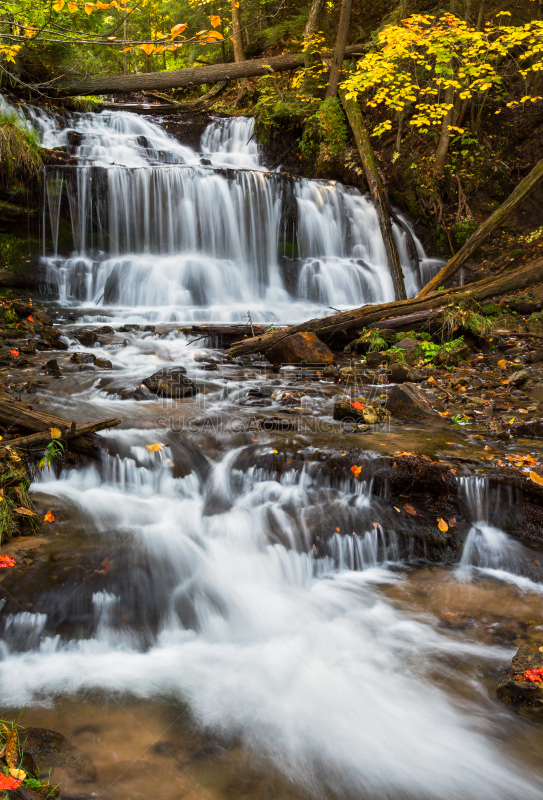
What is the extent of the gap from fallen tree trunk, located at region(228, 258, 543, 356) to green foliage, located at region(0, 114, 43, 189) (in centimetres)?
643

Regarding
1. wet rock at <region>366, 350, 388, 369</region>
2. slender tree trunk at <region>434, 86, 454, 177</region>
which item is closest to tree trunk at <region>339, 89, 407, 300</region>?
slender tree trunk at <region>434, 86, 454, 177</region>

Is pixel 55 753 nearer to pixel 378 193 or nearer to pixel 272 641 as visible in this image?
pixel 272 641

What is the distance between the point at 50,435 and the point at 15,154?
8963mm

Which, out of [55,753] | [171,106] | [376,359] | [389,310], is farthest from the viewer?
[171,106]

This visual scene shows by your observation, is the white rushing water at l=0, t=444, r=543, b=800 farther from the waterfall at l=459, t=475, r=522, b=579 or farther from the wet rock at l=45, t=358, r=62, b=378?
the wet rock at l=45, t=358, r=62, b=378

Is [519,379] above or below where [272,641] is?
above

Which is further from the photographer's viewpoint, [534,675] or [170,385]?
[170,385]

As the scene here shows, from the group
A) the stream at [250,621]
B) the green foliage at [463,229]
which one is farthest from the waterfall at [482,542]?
the green foliage at [463,229]

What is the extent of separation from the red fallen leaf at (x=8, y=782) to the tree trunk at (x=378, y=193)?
34.2 feet

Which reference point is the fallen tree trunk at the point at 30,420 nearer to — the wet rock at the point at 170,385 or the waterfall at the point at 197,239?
the wet rock at the point at 170,385

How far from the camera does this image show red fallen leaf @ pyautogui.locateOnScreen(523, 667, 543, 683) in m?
2.82

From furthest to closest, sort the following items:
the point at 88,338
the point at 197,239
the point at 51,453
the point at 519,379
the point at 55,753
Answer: the point at 197,239 < the point at 88,338 < the point at 519,379 < the point at 51,453 < the point at 55,753

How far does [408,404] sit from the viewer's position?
5965mm

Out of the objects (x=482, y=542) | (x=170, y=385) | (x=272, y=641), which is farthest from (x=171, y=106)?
(x=272, y=641)
